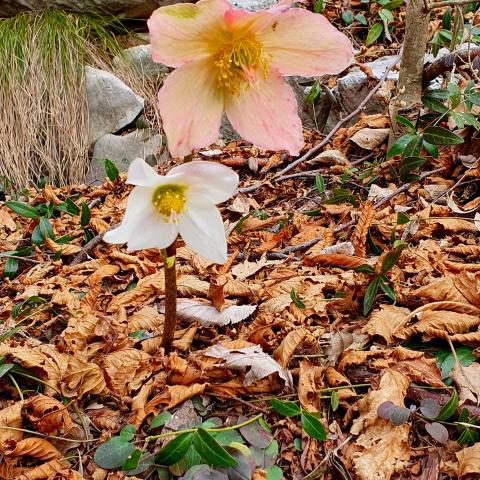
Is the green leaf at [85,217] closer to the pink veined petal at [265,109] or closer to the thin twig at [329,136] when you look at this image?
the thin twig at [329,136]

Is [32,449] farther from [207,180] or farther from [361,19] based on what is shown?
[361,19]

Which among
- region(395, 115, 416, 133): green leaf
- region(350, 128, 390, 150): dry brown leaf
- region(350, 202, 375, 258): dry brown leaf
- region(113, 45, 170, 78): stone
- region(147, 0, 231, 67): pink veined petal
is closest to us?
region(147, 0, 231, 67): pink veined petal

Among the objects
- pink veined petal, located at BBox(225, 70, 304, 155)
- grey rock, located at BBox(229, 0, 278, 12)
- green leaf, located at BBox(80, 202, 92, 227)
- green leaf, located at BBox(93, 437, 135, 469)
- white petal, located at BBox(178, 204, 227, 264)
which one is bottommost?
green leaf, located at BBox(80, 202, 92, 227)

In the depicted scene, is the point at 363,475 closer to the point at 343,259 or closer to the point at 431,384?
the point at 431,384

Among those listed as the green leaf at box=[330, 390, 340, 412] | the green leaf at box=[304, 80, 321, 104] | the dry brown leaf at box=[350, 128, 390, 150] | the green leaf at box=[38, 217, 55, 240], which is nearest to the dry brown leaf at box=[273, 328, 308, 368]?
the green leaf at box=[330, 390, 340, 412]

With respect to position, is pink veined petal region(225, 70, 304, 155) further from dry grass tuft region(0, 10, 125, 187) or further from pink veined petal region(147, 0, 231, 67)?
dry grass tuft region(0, 10, 125, 187)

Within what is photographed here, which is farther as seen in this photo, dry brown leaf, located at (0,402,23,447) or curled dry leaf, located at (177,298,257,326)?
curled dry leaf, located at (177,298,257,326)

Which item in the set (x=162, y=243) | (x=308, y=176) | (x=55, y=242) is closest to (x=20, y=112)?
(x=55, y=242)
